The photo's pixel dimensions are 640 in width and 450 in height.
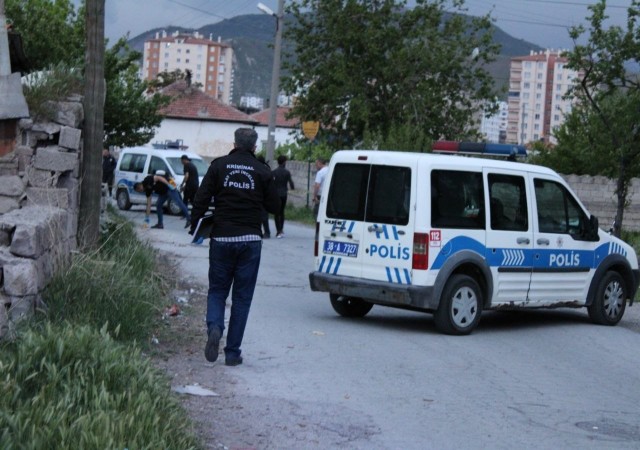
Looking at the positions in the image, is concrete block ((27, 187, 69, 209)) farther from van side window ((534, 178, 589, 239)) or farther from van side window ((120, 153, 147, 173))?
van side window ((120, 153, 147, 173))

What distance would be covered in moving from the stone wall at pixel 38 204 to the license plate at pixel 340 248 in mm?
2909

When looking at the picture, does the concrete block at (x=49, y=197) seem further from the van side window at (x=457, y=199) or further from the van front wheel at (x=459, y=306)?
the van front wheel at (x=459, y=306)

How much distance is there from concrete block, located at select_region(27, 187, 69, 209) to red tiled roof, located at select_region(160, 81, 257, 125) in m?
78.7

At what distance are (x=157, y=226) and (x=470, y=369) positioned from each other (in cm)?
1741

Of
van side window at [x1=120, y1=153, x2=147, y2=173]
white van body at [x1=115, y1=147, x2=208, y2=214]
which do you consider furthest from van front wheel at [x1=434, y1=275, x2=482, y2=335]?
van side window at [x1=120, y1=153, x2=147, y2=173]

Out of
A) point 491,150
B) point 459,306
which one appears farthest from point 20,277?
point 491,150

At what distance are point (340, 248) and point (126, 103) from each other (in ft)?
76.4

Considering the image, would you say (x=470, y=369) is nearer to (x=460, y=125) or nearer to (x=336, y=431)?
(x=336, y=431)

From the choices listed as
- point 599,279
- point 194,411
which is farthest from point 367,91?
point 194,411

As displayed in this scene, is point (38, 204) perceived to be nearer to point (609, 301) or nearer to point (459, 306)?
point (459, 306)

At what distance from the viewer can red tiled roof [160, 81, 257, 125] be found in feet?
304

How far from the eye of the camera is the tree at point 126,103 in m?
33.9

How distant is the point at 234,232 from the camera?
9266 millimetres

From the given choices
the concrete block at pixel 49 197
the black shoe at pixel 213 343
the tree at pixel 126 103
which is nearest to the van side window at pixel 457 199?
the black shoe at pixel 213 343
